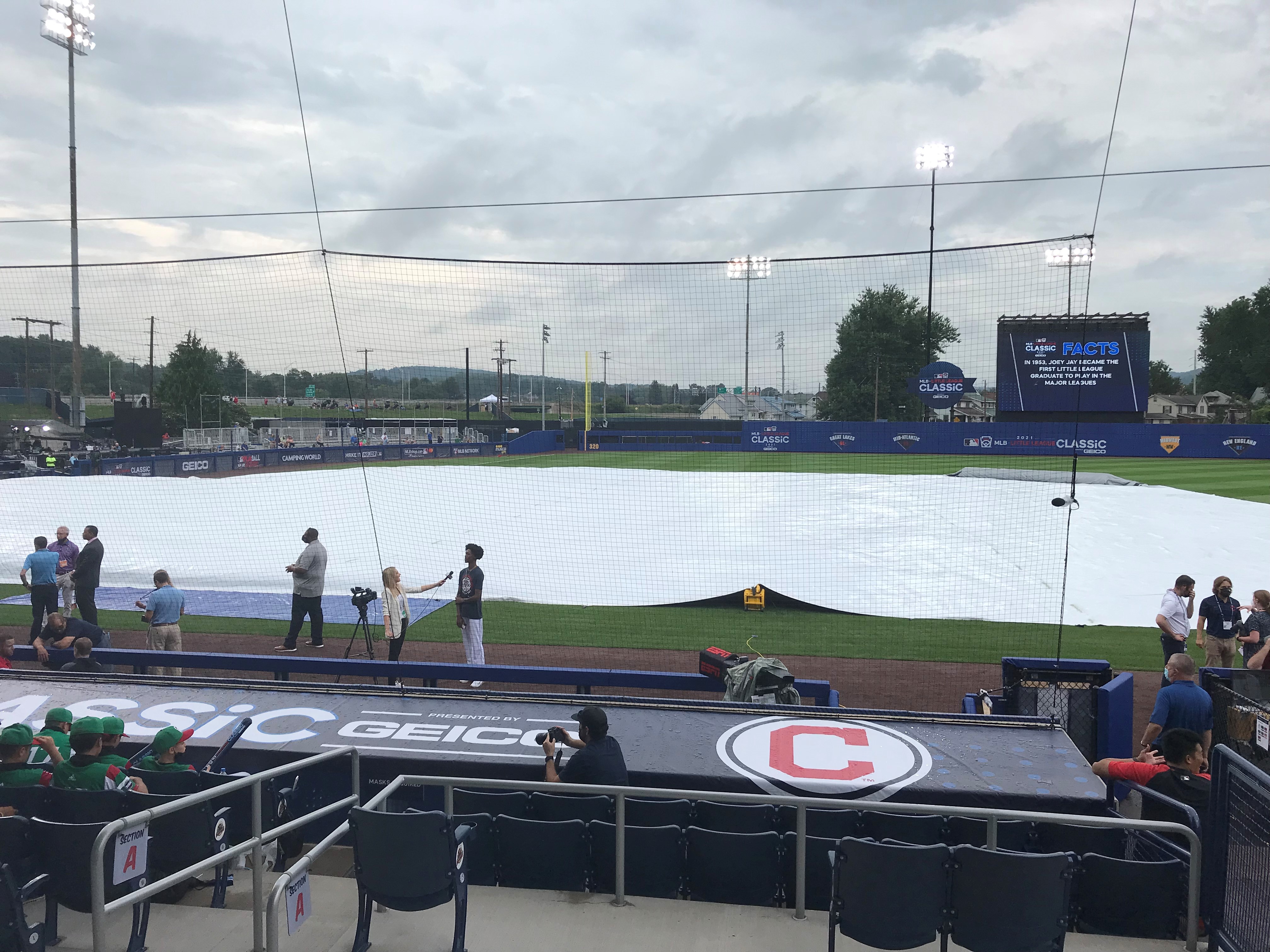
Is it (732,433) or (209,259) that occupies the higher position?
(209,259)

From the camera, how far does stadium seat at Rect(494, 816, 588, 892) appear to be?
4594 mm

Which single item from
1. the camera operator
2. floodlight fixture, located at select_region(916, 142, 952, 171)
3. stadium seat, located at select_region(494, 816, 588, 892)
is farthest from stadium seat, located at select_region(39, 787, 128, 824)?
floodlight fixture, located at select_region(916, 142, 952, 171)

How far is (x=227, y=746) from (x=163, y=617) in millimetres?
4967

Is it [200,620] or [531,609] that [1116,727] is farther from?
[200,620]

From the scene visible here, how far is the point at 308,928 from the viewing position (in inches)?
166

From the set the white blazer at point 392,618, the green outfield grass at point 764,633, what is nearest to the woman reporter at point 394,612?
the white blazer at point 392,618

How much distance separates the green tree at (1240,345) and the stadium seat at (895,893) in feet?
302

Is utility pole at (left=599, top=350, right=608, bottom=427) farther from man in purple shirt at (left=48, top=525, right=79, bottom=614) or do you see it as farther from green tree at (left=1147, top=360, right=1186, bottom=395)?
green tree at (left=1147, top=360, right=1186, bottom=395)

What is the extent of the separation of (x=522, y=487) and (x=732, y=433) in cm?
739

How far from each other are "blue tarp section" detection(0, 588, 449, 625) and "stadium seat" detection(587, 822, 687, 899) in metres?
9.89

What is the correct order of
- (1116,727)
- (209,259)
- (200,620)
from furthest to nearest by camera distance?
1. (200,620)
2. (209,259)
3. (1116,727)

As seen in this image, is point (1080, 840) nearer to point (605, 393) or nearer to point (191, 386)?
point (605, 393)

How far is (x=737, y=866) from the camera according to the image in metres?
4.54

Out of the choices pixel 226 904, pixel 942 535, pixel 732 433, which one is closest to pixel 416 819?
pixel 226 904
